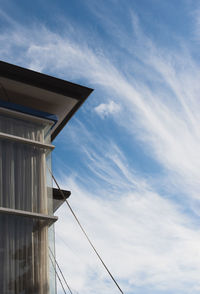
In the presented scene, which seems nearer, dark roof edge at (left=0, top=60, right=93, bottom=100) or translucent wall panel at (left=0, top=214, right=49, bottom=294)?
translucent wall panel at (left=0, top=214, right=49, bottom=294)

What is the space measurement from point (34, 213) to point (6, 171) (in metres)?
0.94

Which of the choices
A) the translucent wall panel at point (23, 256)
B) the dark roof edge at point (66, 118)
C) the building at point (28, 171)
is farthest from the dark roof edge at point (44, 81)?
the translucent wall panel at point (23, 256)

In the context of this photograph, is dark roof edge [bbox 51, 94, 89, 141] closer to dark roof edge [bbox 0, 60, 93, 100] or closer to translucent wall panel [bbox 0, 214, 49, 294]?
dark roof edge [bbox 0, 60, 93, 100]

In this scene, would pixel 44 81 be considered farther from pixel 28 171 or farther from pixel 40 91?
pixel 28 171

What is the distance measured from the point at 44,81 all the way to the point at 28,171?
2.00 meters

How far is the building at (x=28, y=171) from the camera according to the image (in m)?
7.70

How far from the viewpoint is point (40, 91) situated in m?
9.45

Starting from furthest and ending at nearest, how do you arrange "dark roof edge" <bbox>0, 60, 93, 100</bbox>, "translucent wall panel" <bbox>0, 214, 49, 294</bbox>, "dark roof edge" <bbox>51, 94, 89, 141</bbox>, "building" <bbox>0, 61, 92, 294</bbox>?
"dark roof edge" <bbox>51, 94, 89, 141</bbox>
"dark roof edge" <bbox>0, 60, 93, 100</bbox>
"building" <bbox>0, 61, 92, 294</bbox>
"translucent wall panel" <bbox>0, 214, 49, 294</bbox>

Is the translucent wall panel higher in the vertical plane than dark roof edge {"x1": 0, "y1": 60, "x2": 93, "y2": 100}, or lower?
lower

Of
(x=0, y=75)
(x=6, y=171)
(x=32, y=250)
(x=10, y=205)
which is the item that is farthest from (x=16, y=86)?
(x=32, y=250)

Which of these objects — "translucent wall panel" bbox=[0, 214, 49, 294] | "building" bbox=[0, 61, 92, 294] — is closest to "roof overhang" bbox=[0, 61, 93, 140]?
"building" bbox=[0, 61, 92, 294]

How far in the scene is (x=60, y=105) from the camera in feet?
32.2

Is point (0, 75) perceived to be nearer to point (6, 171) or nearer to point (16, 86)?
point (16, 86)

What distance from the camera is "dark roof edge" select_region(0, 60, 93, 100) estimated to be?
29.6 ft
